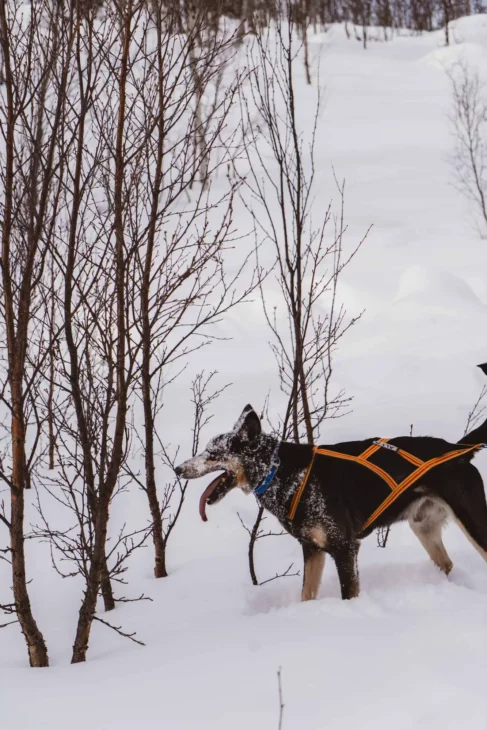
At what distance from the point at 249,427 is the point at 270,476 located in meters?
0.33

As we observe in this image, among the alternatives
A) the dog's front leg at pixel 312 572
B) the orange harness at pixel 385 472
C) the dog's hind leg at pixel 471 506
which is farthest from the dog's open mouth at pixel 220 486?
the dog's hind leg at pixel 471 506

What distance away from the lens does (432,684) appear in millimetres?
2508

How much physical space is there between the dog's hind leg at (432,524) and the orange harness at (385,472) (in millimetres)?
201

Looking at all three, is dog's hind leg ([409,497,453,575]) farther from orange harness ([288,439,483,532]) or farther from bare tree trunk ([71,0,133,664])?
bare tree trunk ([71,0,133,664])

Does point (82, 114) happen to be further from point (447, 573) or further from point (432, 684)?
point (447, 573)

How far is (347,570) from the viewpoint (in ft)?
12.9

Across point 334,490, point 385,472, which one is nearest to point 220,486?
point 334,490

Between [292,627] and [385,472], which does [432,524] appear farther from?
[292,627]

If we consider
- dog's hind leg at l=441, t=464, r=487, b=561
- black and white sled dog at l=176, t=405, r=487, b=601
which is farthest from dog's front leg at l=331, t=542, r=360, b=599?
dog's hind leg at l=441, t=464, r=487, b=561

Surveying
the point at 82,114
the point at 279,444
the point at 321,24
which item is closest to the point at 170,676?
the point at 279,444

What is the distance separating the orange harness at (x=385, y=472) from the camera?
155 inches

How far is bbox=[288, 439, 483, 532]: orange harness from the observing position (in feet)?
12.9

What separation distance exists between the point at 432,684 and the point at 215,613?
6.07 ft

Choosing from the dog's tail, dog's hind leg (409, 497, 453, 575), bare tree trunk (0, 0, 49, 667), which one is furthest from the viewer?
dog's hind leg (409, 497, 453, 575)
